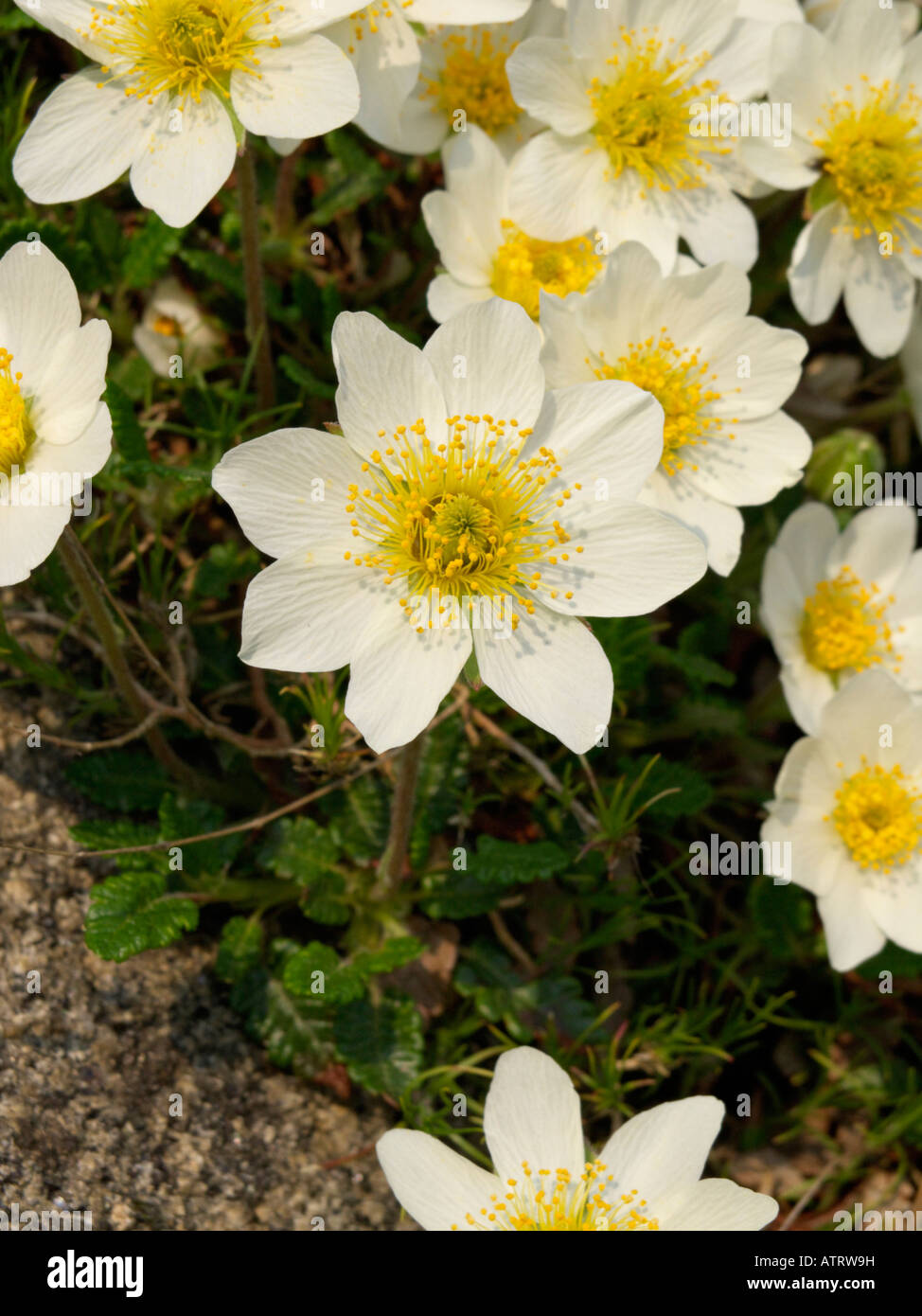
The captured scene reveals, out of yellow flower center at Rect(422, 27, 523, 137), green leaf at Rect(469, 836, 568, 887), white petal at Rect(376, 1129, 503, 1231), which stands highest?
yellow flower center at Rect(422, 27, 523, 137)

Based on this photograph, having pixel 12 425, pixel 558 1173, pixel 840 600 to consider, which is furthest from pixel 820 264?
pixel 558 1173

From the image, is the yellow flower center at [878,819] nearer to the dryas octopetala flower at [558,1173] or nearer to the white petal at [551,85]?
the dryas octopetala flower at [558,1173]

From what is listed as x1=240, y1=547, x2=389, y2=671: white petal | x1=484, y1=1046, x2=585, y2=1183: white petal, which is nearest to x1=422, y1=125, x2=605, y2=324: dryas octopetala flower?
x1=240, y1=547, x2=389, y2=671: white petal

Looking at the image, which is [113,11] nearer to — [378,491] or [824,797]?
[378,491]

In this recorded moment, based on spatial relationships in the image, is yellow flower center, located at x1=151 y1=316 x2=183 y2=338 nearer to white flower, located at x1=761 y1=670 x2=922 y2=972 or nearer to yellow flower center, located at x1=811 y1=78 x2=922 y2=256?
yellow flower center, located at x1=811 y1=78 x2=922 y2=256

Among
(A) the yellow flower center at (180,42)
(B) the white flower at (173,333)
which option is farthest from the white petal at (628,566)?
(B) the white flower at (173,333)

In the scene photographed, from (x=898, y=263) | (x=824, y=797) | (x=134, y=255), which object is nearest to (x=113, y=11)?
(x=134, y=255)
